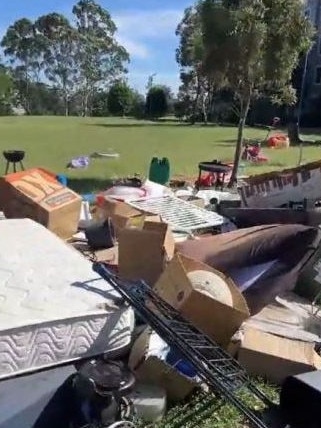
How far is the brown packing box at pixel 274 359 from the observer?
3332 millimetres

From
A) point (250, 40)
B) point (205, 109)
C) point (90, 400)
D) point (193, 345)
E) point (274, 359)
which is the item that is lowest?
point (274, 359)

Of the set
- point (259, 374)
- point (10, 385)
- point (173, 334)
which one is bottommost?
point (259, 374)

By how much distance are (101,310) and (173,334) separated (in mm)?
373

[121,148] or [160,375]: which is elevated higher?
[121,148]

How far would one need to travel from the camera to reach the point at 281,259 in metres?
4.27

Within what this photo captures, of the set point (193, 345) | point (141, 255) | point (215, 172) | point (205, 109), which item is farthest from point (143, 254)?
point (205, 109)

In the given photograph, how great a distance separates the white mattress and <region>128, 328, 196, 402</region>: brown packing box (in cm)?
18

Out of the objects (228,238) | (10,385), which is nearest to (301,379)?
(10,385)

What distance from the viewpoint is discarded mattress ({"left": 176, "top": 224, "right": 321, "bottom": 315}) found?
13.3 ft

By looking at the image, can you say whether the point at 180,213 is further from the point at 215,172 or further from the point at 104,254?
the point at 215,172

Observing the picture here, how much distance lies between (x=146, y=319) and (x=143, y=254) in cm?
114

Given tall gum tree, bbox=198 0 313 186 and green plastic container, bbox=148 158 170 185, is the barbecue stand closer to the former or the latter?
green plastic container, bbox=148 158 170 185

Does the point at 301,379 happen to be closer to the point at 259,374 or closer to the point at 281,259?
the point at 259,374

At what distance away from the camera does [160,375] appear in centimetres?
307
